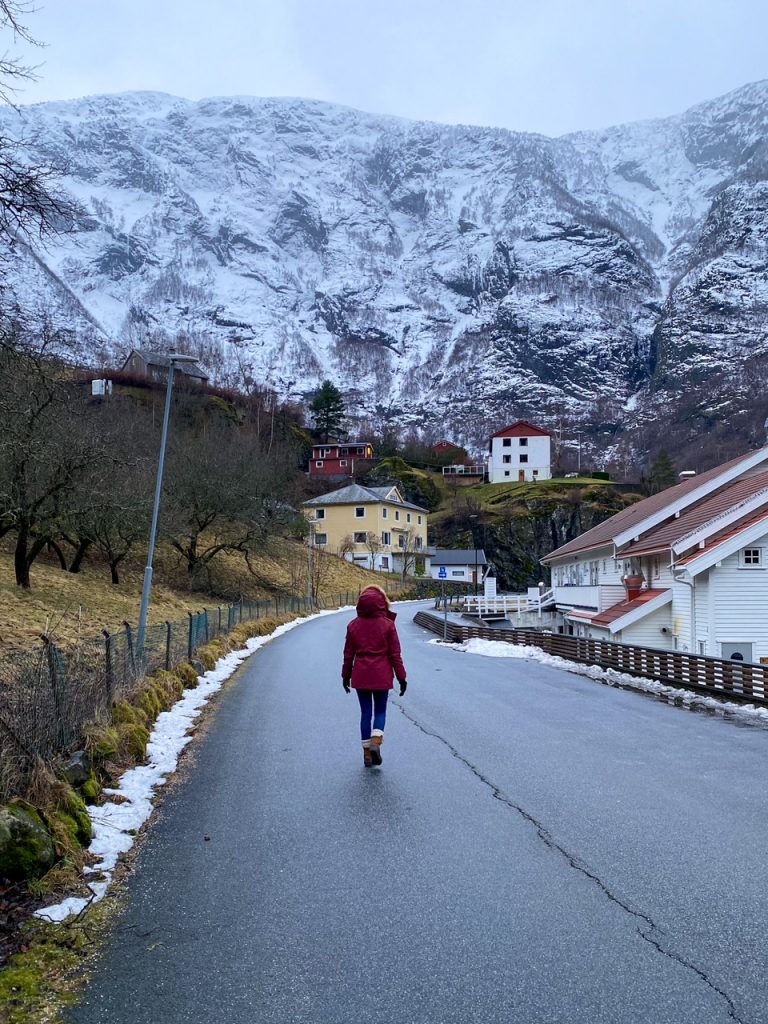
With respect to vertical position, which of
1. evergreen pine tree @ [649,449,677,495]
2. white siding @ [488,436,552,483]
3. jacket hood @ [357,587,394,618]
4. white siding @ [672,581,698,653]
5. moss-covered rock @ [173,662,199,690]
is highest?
white siding @ [488,436,552,483]

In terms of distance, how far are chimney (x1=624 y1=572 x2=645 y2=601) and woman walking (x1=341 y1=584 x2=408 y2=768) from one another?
2313 centimetres

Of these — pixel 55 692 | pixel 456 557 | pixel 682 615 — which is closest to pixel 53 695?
pixel 55 692

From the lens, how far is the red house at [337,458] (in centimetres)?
11000

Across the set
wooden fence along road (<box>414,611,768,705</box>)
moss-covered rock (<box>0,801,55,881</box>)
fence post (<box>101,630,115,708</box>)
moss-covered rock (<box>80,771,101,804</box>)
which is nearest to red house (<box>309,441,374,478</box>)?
wooden fence along road (<box>414,611,768,705</box>)

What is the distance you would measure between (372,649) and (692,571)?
17583mm

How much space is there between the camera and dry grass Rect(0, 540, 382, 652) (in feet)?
73.4

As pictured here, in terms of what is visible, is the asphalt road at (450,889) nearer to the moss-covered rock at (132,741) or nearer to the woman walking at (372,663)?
the woman walking at (372,663)

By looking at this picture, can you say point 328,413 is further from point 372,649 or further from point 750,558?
point 372,649

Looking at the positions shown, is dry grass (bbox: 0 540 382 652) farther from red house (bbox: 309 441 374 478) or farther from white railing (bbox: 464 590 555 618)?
red house (bbox: 309 441 374 478)

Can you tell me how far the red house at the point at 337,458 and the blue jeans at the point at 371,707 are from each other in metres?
99.7

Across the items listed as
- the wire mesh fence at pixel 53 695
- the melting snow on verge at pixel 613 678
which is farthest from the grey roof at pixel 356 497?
the wire mesh fence at pixel 53 695

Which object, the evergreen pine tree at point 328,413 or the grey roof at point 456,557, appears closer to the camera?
the grey roof at point 456,557

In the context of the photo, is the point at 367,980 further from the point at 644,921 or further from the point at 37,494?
the point at 37,494

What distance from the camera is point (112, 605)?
32.4 m
